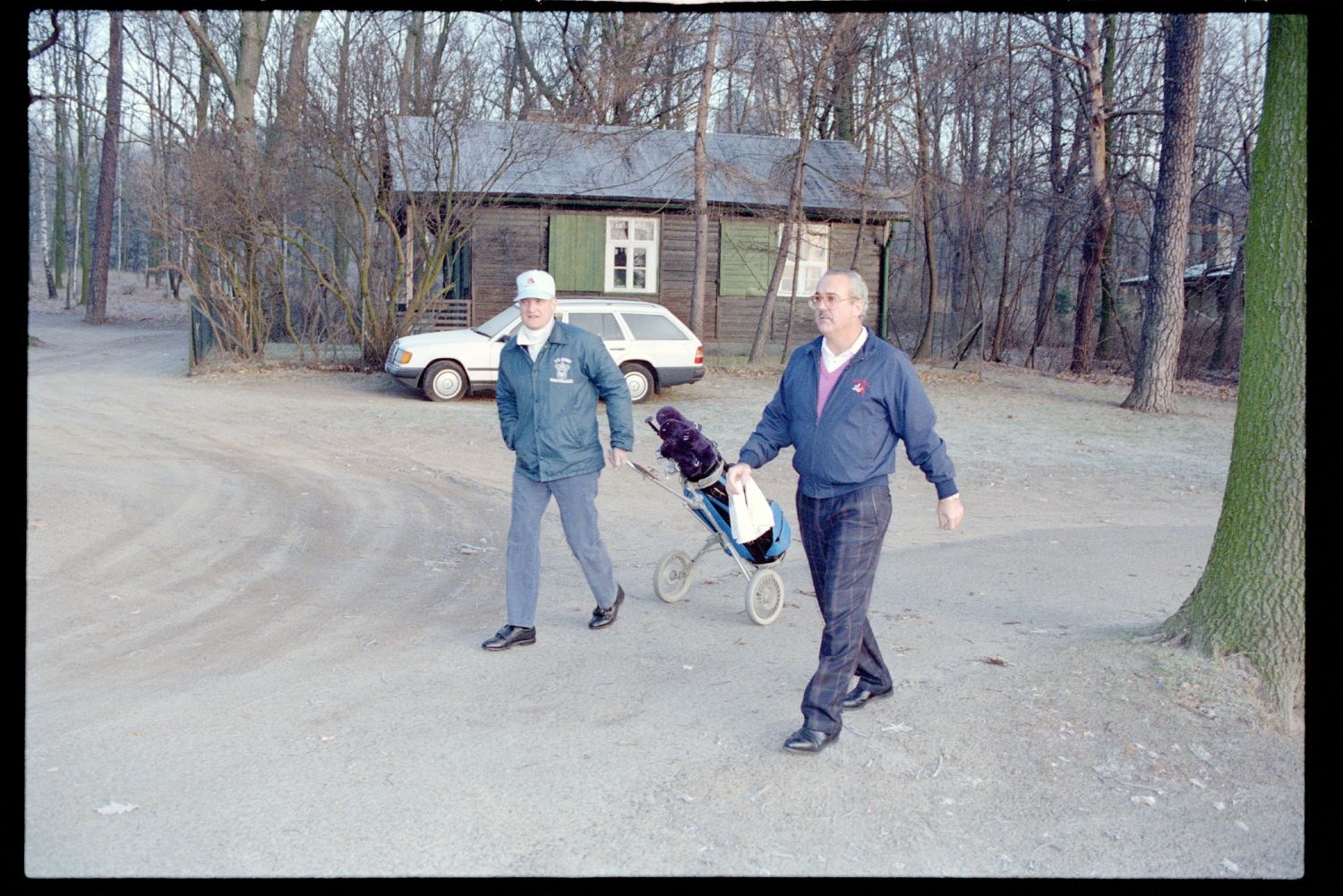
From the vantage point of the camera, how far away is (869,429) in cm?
491

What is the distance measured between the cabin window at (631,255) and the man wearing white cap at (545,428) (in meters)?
21.4

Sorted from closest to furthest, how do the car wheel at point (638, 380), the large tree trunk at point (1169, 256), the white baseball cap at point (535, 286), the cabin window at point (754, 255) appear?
the white baseball cap at point (535, 286) < the car wheel at point (638, 380) < the large tree trunk at point (1169, 256) < the cabin window at point (754, 255)

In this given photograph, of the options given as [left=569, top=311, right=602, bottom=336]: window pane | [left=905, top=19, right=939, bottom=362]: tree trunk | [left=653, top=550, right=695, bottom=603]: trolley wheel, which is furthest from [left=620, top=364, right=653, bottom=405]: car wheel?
[left=653, top=550, right=695, bottom=603]: trolley wheel

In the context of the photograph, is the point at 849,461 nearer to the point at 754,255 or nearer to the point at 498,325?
the point at 498,325

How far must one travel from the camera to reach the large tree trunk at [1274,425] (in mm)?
5344

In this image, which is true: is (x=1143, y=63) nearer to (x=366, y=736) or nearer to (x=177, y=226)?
(x=177, y=226)

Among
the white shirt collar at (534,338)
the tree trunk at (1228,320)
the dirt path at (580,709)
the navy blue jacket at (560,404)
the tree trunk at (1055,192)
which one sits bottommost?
the dirt path at (580,709)

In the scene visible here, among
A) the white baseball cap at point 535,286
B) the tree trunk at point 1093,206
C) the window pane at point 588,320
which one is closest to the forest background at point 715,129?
the tree trunk at point 1093,206

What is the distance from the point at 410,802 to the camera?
4.30 metres

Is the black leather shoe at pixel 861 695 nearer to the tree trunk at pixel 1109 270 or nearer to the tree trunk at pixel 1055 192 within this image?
the tree trunk at pixel 1109 270

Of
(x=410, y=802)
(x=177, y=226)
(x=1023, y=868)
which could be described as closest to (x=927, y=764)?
(x=1023, y=868)

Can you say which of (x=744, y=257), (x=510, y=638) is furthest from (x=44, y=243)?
(x=510, y=638)

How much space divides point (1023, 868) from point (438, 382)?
15.2 meters
